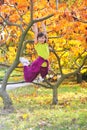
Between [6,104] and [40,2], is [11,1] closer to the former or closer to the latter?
[40,2]

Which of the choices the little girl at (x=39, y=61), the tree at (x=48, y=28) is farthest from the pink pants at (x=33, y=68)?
the tree at (x=48, y=28)

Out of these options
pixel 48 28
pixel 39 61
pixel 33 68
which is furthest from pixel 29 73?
pixel 48 28

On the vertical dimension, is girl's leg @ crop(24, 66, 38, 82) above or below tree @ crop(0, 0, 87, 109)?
below

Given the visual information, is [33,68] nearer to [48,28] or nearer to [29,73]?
[29,73]

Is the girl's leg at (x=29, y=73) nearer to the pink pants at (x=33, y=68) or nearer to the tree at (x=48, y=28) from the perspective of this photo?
the pink pants at (x=33, y=68)

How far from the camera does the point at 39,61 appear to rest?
26.3 feet

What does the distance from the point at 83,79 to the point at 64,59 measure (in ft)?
30.3

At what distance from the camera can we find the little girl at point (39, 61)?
7566mm

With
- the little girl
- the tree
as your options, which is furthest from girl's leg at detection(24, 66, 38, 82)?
the tree

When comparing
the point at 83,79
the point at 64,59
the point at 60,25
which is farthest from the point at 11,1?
the point at 83,79

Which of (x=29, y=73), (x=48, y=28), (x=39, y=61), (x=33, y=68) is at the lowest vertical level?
(x=29, y=73)

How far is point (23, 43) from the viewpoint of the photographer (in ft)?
33.7

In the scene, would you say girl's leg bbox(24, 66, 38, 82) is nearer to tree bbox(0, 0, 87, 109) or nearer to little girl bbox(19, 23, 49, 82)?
little girl bbox(19, 23, 49, 82)

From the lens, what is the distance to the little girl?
7.57 metres
